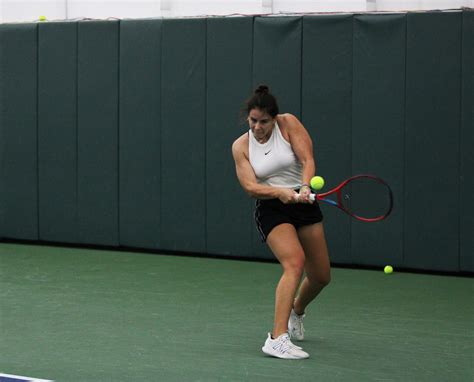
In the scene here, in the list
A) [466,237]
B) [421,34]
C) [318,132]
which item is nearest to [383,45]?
[421,34]

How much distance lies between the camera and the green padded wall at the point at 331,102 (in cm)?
1008

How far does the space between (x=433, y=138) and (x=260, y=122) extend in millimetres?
3486

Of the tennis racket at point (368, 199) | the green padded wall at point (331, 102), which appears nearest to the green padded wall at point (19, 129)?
the green padded wall at point (331, 102)

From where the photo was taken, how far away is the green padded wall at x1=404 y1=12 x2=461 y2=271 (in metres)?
9.65

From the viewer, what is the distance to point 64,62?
451 inches

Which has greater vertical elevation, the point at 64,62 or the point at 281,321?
the point at 64,62

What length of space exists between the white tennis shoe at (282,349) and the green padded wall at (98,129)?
16.8 feet

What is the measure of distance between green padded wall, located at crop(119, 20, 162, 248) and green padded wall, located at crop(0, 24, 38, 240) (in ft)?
3.61

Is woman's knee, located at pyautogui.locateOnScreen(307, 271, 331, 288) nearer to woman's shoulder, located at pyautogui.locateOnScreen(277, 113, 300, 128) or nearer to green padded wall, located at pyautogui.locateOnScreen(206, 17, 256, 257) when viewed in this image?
woman's shoulder, located at pyautogui.locateOnScreen(277, 113, 300, 128)

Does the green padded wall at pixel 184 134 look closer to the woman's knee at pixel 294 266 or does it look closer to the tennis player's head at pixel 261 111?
the tennis player's head at pixel 261 111

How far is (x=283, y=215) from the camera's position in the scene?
671 centimetres

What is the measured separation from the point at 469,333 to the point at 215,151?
4.10 meters

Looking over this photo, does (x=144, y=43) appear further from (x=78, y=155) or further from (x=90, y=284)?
(x=90, y=284)

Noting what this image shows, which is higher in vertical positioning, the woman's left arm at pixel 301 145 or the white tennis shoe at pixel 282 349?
the woman's left arm at pixel 301 145
